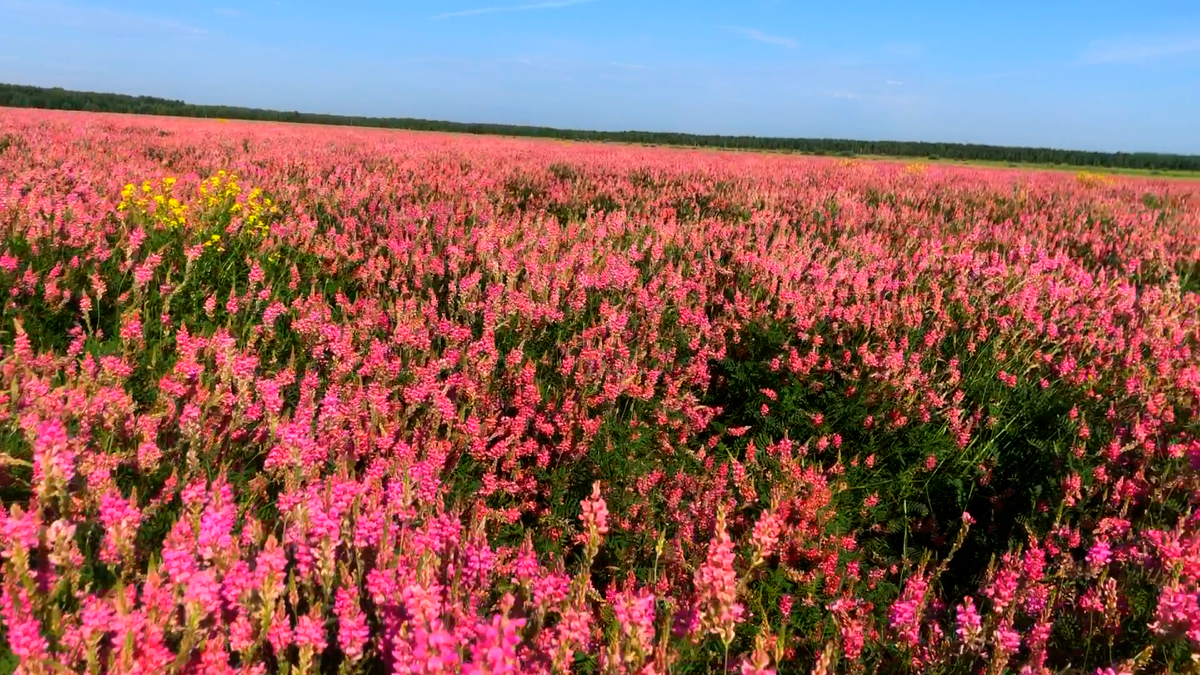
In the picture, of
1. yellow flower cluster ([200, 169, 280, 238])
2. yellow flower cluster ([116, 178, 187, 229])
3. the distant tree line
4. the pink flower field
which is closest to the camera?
the pink flower field

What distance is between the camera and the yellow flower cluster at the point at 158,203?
16.6ft

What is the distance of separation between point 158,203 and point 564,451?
4.43 meters

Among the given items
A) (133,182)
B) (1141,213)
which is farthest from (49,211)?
(1141,213)

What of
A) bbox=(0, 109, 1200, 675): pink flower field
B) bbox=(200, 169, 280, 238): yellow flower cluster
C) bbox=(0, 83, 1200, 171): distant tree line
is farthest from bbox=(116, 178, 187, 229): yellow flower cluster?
bbox=(0, 83, 1200, 171): distant tree line

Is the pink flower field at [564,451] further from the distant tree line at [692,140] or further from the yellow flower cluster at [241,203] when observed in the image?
the distant tree line at [692,140]

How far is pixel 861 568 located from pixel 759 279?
218 cm

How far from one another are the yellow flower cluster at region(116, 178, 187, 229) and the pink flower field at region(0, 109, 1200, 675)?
0.04 meters

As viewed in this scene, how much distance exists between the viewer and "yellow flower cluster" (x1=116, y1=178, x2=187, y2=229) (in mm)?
5047

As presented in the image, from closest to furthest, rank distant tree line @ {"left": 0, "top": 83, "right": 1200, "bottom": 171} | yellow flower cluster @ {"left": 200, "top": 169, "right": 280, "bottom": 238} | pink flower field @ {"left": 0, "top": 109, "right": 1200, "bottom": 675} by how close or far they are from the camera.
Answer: pink flower field @ {"left": 0, "top": 109, "right": 1200, "bottom": 675} < yellow flower cluster @ {"left": 200, "top": 169, "right": 280, "bottom": 238} < distant tree line @ {"left": 0, "top": 83, "right": 1200, "bottom": 171}

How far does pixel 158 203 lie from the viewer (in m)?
5.33

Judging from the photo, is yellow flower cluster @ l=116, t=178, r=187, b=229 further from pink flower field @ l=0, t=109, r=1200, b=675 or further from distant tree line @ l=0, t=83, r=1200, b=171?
distant tree line @ l=0, t=83, r=1200, b=171

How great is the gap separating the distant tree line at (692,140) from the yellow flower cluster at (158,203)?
6206 centimetres

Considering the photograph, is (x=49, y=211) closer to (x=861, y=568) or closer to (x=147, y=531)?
(x=147, y=531)

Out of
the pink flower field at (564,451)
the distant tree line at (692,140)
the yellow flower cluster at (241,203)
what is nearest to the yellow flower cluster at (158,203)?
the pink flower field at (564,451)
